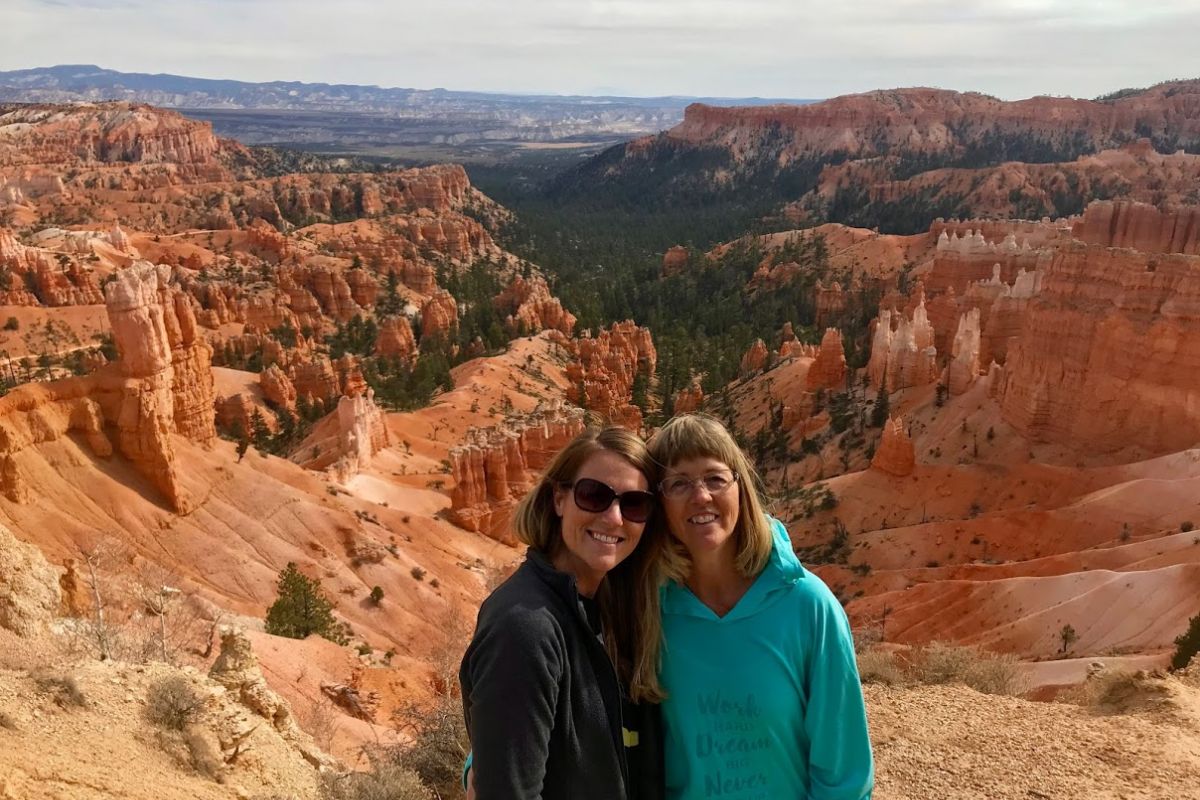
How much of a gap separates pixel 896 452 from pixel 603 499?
2878 centimetres

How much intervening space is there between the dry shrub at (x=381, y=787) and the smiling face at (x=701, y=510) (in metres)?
5.77

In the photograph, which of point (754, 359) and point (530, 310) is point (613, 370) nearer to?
point (754, 359)

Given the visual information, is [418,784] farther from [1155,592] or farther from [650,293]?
[650,293]

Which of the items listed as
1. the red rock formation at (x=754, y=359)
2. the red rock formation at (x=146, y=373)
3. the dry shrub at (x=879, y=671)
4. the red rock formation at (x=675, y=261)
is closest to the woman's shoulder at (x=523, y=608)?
the dry shrub at (x=879, y=671)

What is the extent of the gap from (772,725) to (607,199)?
494 feet

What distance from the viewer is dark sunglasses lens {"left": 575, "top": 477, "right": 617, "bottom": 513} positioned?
3.42 meters

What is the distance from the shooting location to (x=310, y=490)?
2577 cm

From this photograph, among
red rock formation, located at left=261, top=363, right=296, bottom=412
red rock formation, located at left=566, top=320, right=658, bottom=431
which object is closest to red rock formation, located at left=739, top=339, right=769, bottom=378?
red rock formation, located at left=566, top=320, right=658, bottom=431

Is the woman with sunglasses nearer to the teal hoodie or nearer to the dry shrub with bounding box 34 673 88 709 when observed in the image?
the teal hoodie

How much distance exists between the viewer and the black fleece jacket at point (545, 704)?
2994 millimetres

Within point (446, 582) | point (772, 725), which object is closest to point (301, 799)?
point (772, 725)

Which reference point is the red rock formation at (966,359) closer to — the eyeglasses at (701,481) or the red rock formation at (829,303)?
the red rock formation at (829,303)

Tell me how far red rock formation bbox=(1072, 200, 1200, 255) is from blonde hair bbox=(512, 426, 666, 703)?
1923 inches

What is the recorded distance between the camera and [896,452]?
30031 mm
